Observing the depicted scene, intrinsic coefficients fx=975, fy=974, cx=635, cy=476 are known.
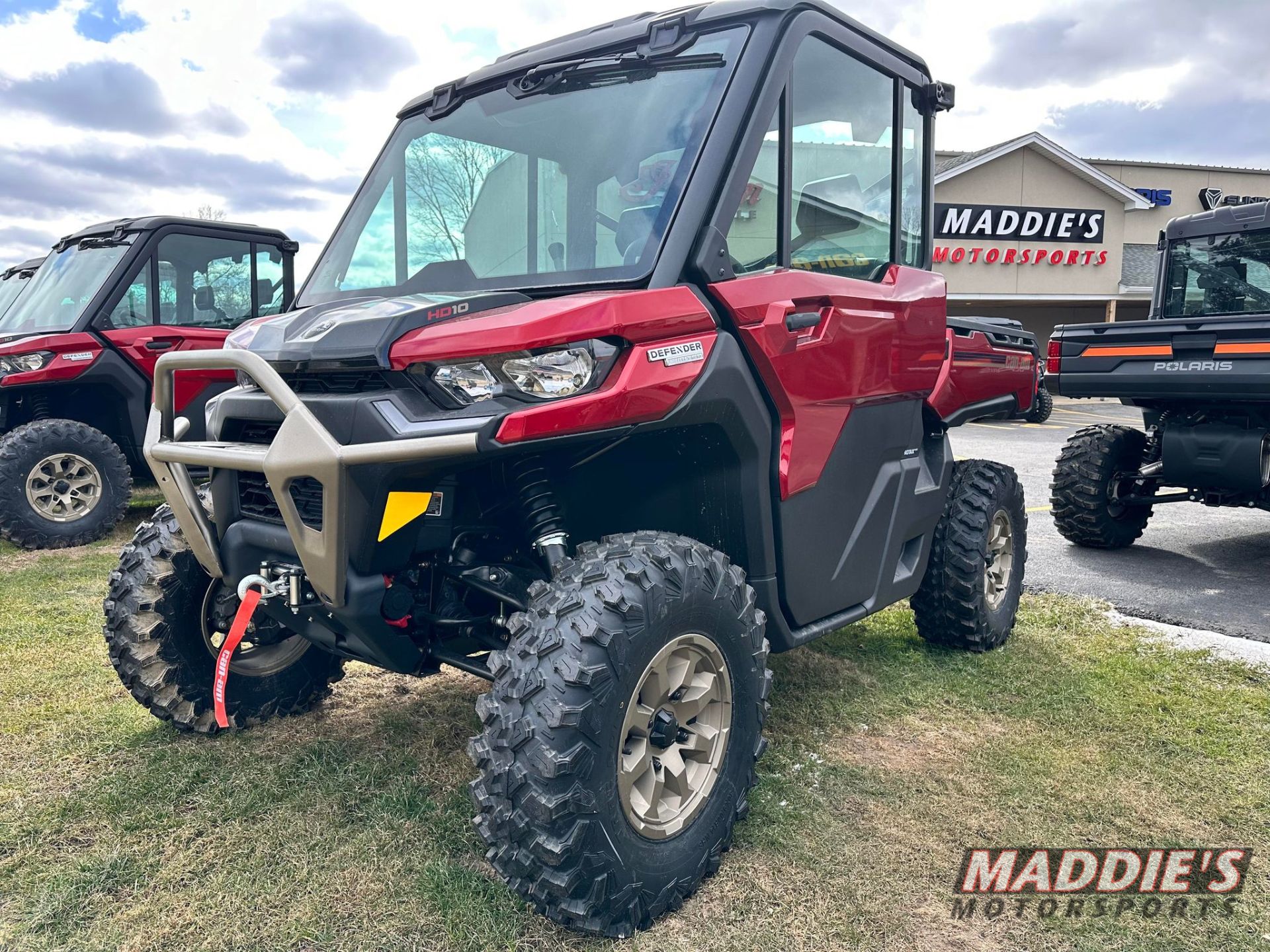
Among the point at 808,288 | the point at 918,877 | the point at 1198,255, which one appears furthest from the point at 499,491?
the point at 1198,255

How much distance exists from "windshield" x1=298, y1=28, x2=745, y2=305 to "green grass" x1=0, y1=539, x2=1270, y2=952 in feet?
5.30

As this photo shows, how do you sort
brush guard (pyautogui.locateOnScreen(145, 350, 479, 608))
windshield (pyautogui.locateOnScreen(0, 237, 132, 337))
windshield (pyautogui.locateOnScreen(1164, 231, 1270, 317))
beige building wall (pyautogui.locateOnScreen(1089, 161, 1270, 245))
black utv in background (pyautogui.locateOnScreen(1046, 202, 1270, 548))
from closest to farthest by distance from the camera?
brush guard (pyautogui.locateOnScreen(145, 350, 479, 608)), black utv in background (pyautogui.locateOnScreen(1046, 202, 1270, 548)), windshield (pyautogui.locateOnScreen(1164, 231, 1270, 317)), windshield (pyautogui.locateOnScreen(0, 237, 132, 337)), beige building wall (pyautogui.locateOnScreen(1089, 161, 1270, 245))

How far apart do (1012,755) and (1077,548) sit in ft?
15.0

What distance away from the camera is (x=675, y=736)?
8.44ft

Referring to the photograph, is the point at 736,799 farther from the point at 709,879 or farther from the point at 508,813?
the point at 508,813

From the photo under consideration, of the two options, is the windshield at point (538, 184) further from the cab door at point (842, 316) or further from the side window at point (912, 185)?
the side window at point (912, 185)

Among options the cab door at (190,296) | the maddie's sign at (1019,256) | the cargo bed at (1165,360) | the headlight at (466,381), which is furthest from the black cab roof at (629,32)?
the maddie's sign at (1019,256)

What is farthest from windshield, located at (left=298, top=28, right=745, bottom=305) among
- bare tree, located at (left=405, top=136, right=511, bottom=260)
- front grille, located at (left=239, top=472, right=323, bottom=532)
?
front grille, located at (left=239, top=472, right=323, bottom=532)

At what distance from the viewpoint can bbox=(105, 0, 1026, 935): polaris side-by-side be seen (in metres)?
2.31

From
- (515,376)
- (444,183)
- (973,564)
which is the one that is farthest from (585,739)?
A: (973,564)

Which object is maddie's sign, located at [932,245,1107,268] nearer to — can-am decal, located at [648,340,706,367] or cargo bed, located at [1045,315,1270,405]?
cargo bed, located at [1045,315,1270,405]

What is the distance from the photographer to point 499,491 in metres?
2.86

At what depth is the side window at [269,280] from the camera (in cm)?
868

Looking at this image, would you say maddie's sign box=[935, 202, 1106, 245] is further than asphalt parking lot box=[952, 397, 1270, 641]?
Yes
